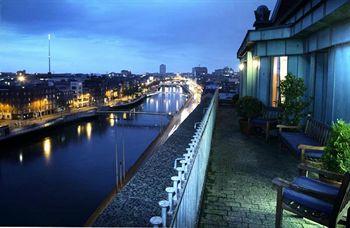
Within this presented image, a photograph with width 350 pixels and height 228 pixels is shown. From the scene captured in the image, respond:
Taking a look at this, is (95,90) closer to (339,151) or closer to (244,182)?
(244,182)

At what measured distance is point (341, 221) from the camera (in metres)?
3.76

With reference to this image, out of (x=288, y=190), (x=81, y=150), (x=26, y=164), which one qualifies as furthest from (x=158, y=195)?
(x=81, y=150)

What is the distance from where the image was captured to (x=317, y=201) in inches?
142

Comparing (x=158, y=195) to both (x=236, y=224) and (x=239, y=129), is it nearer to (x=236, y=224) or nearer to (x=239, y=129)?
(x=236, y=224)

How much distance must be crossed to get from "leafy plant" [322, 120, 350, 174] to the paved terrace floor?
800 mm

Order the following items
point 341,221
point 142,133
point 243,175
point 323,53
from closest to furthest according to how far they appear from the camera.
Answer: point 341,221, point 243,175, point 323,53, point 142,133

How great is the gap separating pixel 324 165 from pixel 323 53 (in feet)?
16.7

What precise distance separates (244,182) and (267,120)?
14.7 feet

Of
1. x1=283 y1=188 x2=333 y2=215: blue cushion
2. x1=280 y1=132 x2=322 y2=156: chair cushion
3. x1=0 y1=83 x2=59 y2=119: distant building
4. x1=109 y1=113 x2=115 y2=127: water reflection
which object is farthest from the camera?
x1=0 y1=83 x2=59 y2=119: distant building

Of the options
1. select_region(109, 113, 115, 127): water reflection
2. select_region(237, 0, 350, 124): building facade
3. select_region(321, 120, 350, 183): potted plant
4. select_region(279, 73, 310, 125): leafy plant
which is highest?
select_region(237, 0, 350, 124): building facade

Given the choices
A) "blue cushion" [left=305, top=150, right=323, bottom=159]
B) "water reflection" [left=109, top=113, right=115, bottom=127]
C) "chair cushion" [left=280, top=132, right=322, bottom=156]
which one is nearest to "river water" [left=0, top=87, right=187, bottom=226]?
"water reflection" [left=109, top=113, right=115, bottom=127]

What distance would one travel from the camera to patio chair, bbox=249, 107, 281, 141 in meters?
9.53

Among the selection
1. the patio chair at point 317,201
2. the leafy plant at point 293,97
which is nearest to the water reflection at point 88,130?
the leafy plant at point 293,97

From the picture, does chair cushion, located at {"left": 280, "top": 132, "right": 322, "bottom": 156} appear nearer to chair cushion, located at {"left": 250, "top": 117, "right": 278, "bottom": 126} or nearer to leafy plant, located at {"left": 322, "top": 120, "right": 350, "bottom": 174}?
leafy plant, located at {"left": 322, "top": 120, "right": 350, "bottom": 174}
